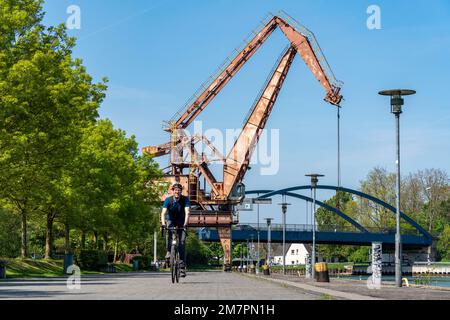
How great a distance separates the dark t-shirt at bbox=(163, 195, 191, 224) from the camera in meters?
20.8

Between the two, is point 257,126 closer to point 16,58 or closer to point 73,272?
point 73,272

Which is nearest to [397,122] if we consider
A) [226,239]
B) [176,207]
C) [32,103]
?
[176,207]

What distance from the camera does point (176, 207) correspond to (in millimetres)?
20844

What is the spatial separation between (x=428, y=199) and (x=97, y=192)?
87452mm

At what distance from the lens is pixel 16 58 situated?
36.5 meters

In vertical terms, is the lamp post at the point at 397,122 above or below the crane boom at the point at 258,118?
below

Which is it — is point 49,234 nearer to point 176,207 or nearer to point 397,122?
point 397,122

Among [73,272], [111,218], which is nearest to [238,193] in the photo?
[111,218]

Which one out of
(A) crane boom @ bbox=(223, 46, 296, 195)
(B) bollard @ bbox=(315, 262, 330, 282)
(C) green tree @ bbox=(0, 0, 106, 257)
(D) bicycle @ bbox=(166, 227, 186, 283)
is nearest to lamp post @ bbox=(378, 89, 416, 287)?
(B) bollard @ bbox=(315, 262, 330, 282)

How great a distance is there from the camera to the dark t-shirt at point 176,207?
68.2 ft

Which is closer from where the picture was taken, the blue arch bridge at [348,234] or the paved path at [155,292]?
the paved path at [155,292]

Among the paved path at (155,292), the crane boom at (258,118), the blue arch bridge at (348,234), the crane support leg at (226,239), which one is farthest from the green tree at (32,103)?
the blue arch bridge at (348,234)

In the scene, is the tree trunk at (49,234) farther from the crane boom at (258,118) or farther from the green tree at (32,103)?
the crane boom at (258,118)
